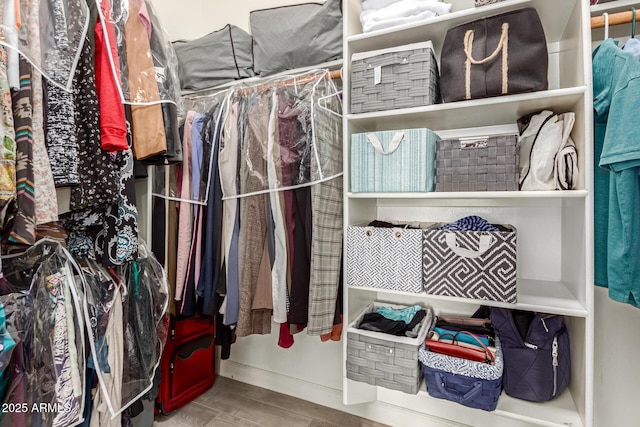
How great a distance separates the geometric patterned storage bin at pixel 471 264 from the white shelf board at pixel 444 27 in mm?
789

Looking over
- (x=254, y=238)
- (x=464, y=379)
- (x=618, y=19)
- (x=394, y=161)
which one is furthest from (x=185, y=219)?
(x=618, y=19)

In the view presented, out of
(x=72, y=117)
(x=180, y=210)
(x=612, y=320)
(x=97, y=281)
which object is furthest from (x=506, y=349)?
(x=72, y=117)

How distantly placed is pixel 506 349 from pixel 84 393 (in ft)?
5.02

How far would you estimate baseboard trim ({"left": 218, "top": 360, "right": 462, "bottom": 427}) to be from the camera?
1604 millimetres

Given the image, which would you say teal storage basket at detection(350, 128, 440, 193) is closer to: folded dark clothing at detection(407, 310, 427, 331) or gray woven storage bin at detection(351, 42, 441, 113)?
gray woven storage bin at detection(351, 42, 441, 113)

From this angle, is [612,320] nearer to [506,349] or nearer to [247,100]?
[506,349]

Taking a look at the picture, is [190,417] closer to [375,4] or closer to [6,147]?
[6,147]

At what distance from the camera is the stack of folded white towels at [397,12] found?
126 centimetres

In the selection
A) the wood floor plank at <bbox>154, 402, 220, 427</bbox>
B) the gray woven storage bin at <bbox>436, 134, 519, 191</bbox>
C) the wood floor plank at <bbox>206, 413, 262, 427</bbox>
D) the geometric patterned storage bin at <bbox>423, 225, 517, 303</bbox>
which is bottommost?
the wood floor plank at <bbox>154, 402, 220, 427</bbox>

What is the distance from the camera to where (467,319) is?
1.38 metres

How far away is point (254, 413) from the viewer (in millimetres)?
1742

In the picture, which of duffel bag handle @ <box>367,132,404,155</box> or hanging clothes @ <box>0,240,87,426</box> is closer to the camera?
hanging clothes @ <box>0,240,87,426</box>

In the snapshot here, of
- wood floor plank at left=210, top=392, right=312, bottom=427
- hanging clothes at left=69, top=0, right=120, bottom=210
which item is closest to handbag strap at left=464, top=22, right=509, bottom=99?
hanging clothes at left=69, top=0, right=120, bottom=210

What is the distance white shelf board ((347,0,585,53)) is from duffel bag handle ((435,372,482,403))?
131 cm
